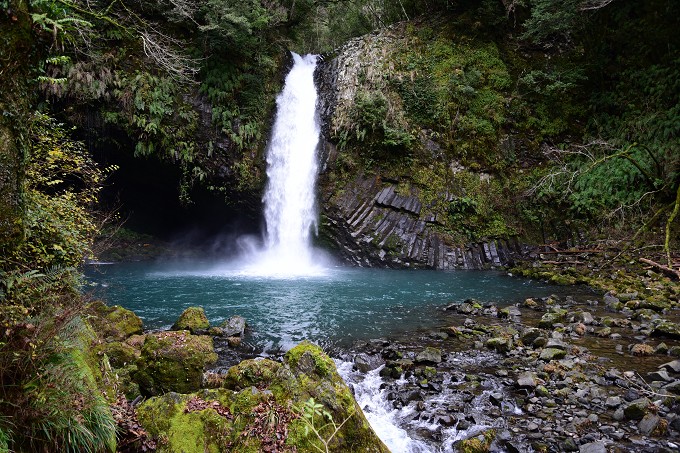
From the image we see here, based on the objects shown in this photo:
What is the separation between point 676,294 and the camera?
31.3ft

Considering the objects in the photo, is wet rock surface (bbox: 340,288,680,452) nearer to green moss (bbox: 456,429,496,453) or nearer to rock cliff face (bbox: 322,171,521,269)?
green moss (bbox: 456,429,496,453)

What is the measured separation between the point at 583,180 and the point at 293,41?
53.9 ft

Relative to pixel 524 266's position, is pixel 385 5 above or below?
above

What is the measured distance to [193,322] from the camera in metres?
8.20

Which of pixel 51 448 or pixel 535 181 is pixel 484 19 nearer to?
pixel 535 181

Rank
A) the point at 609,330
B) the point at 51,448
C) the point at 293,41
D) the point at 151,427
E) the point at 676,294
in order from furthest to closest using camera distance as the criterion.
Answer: the point at 293,41 < the point at 676,294 < the point at 609,330 < the point at 151,427 < the point at 51,448

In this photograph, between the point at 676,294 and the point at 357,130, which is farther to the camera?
the point at 357,130

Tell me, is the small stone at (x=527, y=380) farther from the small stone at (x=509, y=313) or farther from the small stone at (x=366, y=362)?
the small stone at (x=509, y=313)

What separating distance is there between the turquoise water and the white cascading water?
2108 millimetres

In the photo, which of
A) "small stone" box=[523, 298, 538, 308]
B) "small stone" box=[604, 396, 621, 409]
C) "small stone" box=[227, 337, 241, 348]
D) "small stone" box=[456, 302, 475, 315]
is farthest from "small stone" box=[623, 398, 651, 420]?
"small stone" box=[227, 337, 241, 348]

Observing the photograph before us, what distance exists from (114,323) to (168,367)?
112 inches

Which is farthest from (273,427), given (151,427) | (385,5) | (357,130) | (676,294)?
(385,5)

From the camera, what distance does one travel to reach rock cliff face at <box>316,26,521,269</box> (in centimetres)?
1677

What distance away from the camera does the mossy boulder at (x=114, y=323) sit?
660 centimetres
